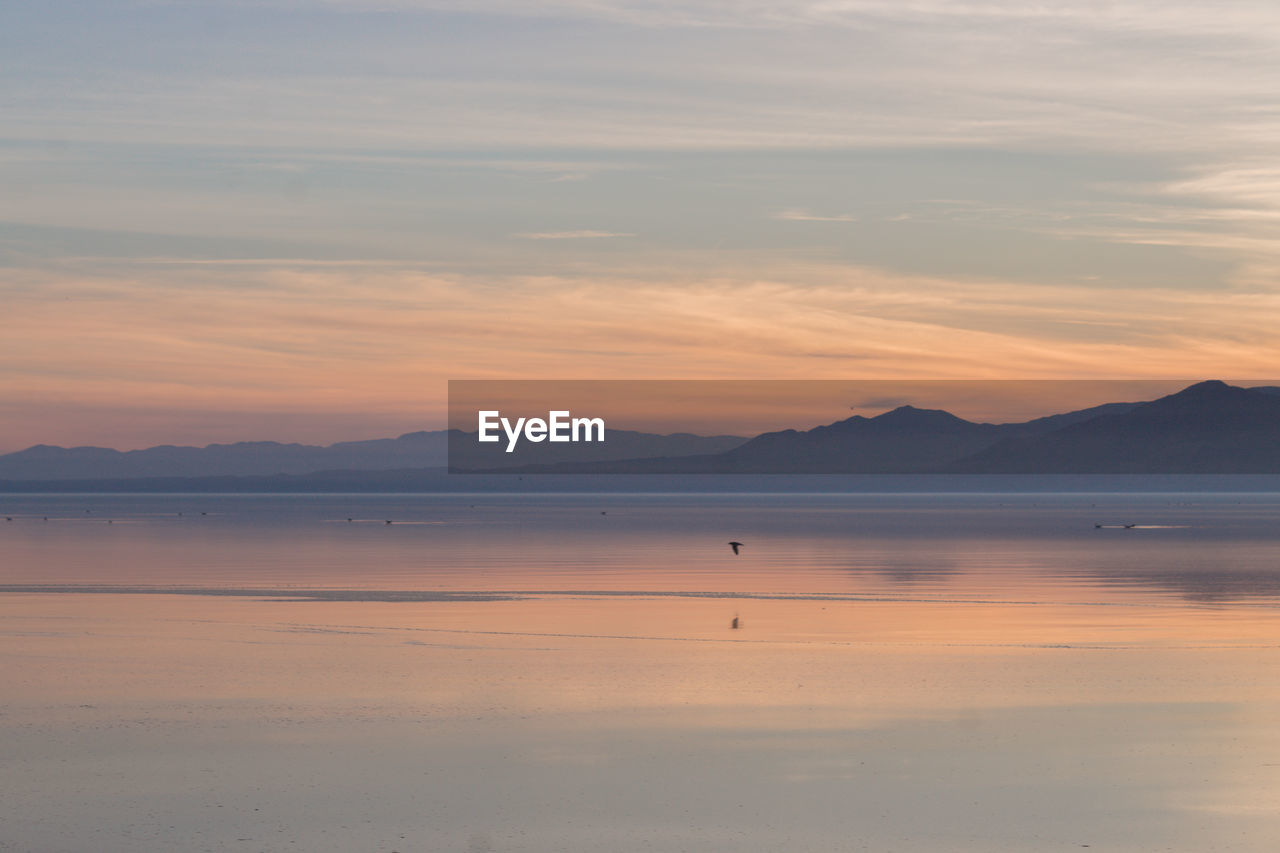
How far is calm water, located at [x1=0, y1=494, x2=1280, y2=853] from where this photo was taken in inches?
513

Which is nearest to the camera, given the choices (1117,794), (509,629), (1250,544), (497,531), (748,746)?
(1117,794)

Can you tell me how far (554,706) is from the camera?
18.8 meters

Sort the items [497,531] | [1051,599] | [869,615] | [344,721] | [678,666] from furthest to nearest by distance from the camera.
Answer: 1. [497,531]
2. [1051,599]
3. [869,615]
4. [678,666]
5. [344,721]

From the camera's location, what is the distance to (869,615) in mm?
30219

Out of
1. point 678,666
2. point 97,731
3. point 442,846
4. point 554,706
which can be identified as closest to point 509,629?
point 678,666

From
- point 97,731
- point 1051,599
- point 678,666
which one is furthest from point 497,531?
point 97,731

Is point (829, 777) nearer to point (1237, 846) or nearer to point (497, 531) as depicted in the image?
point (1237, 846)

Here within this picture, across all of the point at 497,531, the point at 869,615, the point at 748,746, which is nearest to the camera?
the point at 748,746

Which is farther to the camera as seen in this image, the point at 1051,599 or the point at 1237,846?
the point at 1051,599

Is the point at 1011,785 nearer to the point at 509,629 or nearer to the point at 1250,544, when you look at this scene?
the point at 509,629

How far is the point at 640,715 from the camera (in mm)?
18078

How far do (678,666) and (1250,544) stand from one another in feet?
149

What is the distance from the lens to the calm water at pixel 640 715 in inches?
513

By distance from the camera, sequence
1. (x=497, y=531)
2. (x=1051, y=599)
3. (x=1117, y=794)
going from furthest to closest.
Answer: (x=497, y=531) → (x=1051, y=599) → (x=1117, y=794)
